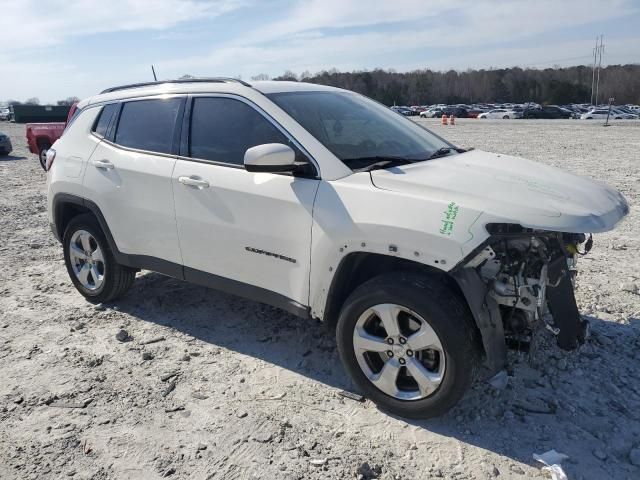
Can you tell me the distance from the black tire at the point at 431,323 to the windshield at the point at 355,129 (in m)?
0.85

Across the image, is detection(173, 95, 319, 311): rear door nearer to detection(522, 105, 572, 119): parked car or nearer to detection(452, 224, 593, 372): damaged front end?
detection(452, 224, 593, 372): damaged front end

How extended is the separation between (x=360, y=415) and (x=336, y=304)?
26.5 inches

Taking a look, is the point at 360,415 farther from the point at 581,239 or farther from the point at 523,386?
the point at 581,239

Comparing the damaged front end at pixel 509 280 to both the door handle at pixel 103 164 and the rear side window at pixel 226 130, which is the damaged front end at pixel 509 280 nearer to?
the rear side window at pixel 226 130

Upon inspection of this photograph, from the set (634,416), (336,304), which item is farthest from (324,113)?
(634,416)

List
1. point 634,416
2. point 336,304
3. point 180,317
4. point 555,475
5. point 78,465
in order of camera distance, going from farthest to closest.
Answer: point 180,317 → point 336,304 → point 634,416 → point 78,465 → point 555,475

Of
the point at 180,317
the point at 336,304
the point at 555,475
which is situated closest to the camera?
the point at 555,475

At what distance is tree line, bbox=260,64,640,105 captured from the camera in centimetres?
9550

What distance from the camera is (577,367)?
377cm

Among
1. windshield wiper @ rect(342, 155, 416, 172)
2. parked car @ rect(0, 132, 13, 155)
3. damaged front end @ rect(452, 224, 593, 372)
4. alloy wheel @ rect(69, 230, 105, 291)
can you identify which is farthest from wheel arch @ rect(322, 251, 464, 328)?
parked car @ rect(0, 132, 13, 155)

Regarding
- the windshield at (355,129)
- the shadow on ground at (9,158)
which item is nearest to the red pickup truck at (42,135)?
the shadow on ground at (9,158)

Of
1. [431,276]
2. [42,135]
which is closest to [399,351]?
[431,276]

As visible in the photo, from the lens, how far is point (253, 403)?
3475 millimetres

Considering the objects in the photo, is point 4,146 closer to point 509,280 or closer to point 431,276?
point 431,276
